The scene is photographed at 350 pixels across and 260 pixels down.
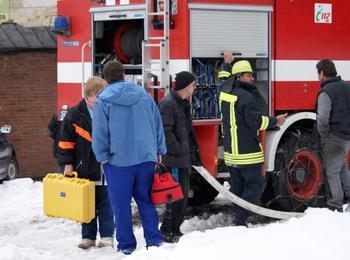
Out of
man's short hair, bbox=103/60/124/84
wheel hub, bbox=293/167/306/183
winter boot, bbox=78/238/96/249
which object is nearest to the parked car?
winter boot, bbox=78/238/96/249

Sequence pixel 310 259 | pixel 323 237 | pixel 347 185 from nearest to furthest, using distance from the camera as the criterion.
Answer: pixel 310 259 → pixel 323 237 → pixel 347 185

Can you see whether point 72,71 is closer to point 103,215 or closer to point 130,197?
point 103,215

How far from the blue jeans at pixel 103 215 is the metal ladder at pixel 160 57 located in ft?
4.42

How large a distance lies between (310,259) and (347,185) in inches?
133

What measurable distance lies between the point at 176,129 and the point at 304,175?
7.47 ft

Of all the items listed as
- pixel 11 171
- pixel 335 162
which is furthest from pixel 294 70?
pixel 11 171

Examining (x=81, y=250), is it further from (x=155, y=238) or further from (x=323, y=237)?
(x=323, y=237)

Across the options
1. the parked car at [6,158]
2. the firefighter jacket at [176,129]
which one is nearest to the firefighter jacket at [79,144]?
the firefighter jacket at [176,129]

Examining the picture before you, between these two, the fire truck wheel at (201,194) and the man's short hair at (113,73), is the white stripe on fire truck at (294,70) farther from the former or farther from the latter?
the man's short hair at (113,73)

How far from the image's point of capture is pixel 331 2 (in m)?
9.01

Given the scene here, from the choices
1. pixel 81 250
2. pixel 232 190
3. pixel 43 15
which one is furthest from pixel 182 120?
pixel 43 15

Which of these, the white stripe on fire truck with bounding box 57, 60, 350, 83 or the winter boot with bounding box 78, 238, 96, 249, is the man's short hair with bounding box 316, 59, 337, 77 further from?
the winter boot with bounding box 78, 238, 96, 249

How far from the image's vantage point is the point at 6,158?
11.7m

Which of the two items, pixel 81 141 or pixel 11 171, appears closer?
pixel 81 141
